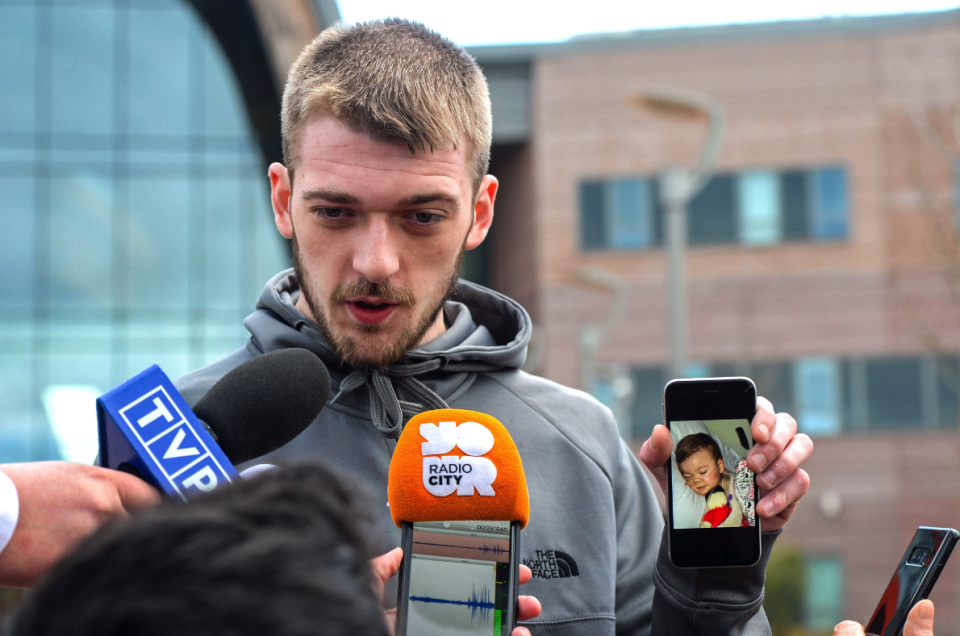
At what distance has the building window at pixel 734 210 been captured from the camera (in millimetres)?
20156

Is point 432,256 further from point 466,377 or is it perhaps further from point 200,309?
point 200,309

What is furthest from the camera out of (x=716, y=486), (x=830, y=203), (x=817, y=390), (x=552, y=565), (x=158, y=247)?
(x=830, y=203)

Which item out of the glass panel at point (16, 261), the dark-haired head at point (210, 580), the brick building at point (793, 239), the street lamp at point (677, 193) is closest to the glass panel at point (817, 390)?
the brick building at point (793, 239)

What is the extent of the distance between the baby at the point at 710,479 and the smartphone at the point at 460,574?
1.49 feet

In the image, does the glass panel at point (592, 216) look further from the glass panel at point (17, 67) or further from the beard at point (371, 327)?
the beard at point (371, 327)

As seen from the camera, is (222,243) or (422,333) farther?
(222,243)

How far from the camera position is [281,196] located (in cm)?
221

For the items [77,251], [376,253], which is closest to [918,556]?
[376,253]

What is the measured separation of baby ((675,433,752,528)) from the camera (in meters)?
1.74

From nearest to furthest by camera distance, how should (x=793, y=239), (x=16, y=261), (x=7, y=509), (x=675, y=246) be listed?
(x=7, y=509) < (x=675, y=246) < (x=16, y=261) < (x=793, y=239)

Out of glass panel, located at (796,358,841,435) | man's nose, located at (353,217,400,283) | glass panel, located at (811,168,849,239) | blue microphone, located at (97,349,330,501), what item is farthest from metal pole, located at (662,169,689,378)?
glass panel, located at (811,168,849,239)

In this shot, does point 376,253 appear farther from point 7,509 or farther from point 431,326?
point 7,509

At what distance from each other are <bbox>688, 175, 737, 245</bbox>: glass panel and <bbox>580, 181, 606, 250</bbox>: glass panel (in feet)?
5.89

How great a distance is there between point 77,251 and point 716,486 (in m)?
17.1
